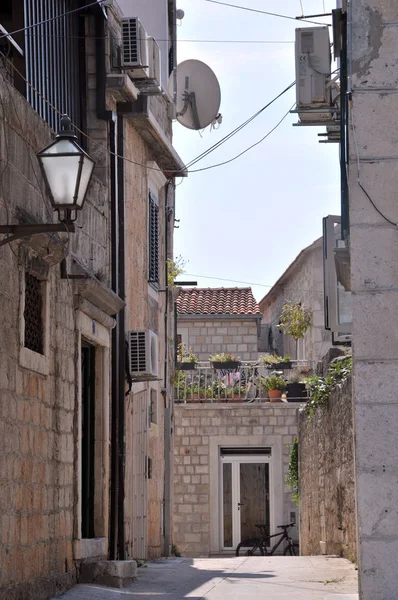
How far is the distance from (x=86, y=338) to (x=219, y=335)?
70.5ft

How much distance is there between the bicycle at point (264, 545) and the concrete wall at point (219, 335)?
22.3ft

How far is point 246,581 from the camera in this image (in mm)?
11688

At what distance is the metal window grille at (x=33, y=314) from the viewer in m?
9.43

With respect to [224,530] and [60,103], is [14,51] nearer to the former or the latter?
[60,103]

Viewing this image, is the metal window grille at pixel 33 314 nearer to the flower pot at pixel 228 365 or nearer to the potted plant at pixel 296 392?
the potted plant at pixel 296 392

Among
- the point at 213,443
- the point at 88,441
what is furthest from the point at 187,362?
the point at 88,441

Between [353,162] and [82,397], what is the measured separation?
16.7 ft

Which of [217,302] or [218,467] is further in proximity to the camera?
[217,302]

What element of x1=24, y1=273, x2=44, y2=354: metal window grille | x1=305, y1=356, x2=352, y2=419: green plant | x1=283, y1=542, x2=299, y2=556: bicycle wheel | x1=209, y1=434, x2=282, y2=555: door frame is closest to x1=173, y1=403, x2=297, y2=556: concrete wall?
x1=209, y1=434, x2=282, y2=555: door frame

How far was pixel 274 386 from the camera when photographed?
28.0 metres

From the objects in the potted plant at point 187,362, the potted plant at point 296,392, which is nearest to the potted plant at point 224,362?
the potted plant at point 187,362

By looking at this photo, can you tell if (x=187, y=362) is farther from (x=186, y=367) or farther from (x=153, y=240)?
(x=153, y=240)

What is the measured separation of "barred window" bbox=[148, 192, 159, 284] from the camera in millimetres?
17016

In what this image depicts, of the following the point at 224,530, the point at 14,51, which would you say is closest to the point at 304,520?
the point at 224,530
